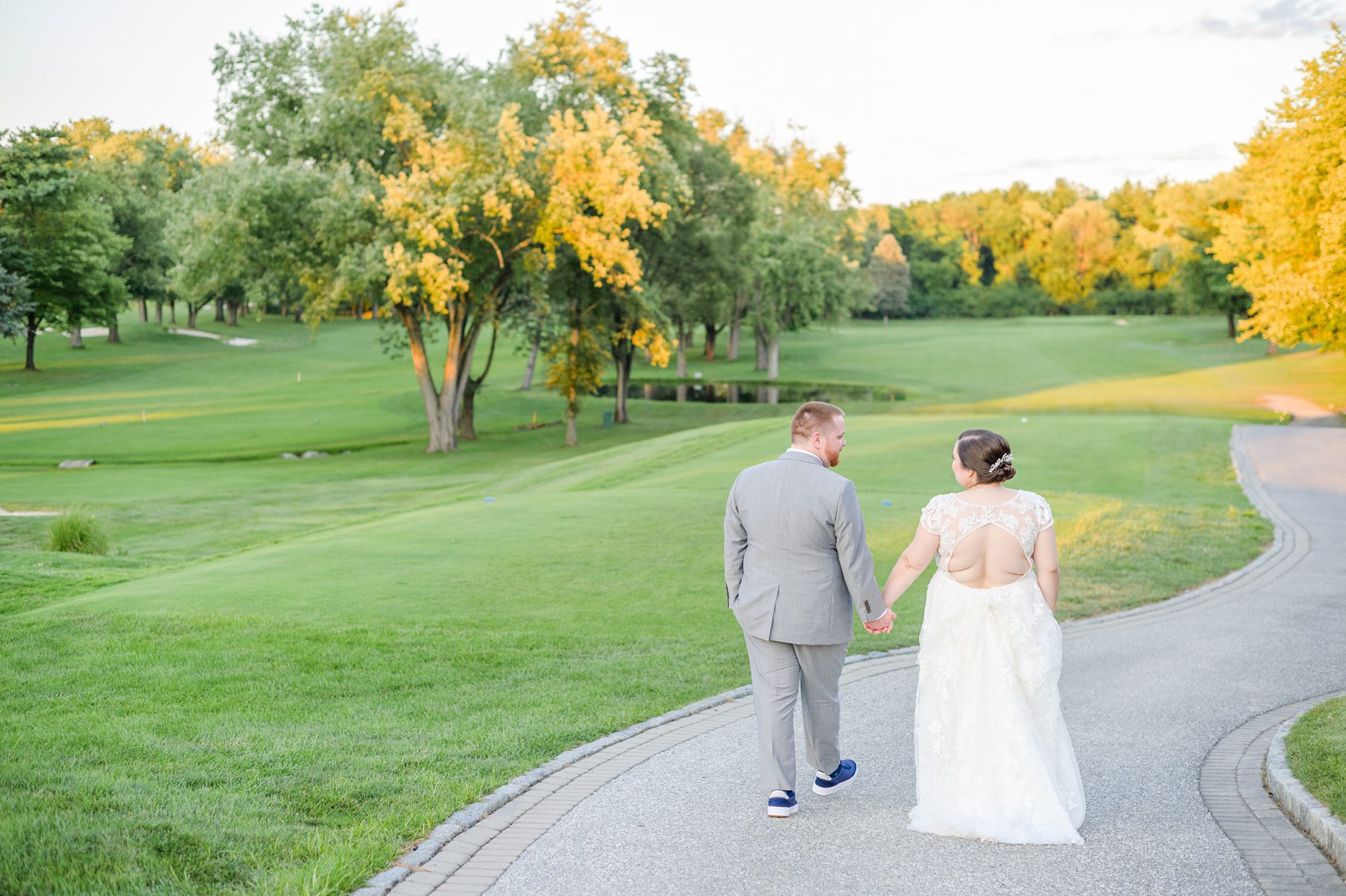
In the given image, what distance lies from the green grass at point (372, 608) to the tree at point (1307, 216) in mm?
5716

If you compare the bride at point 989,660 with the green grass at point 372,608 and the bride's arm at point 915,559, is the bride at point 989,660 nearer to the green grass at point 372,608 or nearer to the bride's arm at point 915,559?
the bride's arm at point 915,559

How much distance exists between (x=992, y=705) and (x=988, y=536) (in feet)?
A: 2.85

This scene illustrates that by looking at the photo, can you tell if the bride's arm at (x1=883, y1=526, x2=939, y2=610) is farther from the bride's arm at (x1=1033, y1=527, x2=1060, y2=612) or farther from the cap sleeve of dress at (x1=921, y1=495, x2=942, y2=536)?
the bride's arm at (x1=1033, y1=527, x2=1060, y2=612)

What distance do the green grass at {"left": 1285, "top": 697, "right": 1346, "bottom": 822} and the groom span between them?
2.53 m

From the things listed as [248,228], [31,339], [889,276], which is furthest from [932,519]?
[889,276]

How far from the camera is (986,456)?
5.61m

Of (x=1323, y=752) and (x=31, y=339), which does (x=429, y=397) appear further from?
(x=1323, y=752)

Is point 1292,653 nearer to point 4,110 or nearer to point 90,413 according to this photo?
point 4,110

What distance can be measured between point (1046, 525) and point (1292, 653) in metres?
5.72

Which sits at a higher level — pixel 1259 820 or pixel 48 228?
pixel 48 228

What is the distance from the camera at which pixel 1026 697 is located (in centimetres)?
Answer: 562

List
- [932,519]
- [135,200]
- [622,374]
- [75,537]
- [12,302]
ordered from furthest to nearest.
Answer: [135,200] < [622,374] < [12,302] < [75,537] < [932,519]

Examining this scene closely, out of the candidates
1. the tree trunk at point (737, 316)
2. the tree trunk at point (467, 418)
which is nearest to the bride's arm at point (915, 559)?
the tree trunk at point (467, 418)

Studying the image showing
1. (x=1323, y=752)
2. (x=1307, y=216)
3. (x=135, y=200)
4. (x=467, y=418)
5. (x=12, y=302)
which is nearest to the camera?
(x=1323, y=752)
